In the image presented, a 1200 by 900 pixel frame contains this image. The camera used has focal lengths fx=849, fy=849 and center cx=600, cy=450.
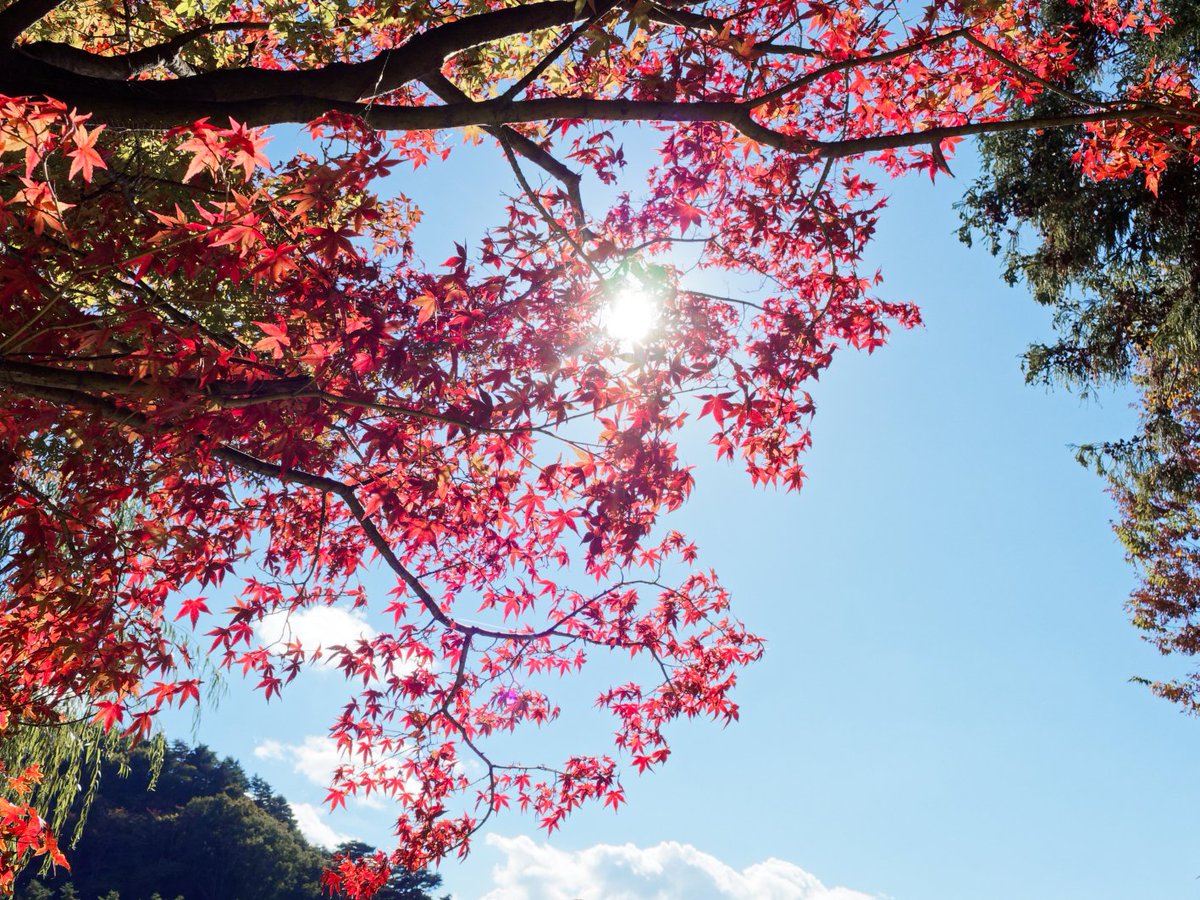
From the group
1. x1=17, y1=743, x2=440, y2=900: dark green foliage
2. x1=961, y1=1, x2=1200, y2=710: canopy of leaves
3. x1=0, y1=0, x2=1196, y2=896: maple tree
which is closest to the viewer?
x1=0, y1=0, x2=1196, y2=896: maple tree

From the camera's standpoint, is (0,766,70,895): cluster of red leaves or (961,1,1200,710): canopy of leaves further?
(961,1,1200,710): canopy of leaves

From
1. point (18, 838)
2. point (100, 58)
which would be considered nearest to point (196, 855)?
point (18, 838)

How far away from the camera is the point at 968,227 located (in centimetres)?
1045

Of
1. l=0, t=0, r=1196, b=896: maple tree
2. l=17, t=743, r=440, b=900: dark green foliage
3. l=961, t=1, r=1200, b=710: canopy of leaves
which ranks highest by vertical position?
l=961, t=1, r=1200, b=710: canopy of leaves

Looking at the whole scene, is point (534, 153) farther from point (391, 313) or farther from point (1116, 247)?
point (1116, 247)

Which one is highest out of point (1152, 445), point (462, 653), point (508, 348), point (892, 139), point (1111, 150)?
point (1152, 445)

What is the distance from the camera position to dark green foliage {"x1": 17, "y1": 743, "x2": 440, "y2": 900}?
34.8m

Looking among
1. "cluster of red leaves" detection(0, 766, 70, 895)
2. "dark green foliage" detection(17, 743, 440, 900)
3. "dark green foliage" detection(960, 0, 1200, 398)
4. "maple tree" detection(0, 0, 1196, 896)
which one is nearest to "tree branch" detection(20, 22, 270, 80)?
"maple tree" detection(0, 0, 1196, 896)

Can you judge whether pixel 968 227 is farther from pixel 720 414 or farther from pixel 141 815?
pixel 141 815

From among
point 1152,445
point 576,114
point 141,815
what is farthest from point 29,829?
point 141,815

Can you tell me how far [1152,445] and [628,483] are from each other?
953 centimetres

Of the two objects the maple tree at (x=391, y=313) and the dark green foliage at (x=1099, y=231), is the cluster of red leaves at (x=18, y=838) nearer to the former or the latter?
the maple tree at (x=391, y=313)

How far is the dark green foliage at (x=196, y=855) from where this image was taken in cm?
3481

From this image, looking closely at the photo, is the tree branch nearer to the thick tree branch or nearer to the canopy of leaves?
the thick tree branch
